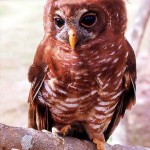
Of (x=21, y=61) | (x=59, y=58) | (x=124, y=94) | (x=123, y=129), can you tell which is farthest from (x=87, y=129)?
(x=21, y=61)

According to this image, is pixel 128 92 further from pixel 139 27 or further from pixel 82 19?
pixel 139 27

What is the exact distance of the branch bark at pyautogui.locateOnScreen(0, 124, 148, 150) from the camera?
2.11 metres

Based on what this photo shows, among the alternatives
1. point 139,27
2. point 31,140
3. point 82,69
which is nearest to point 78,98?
point 82,69

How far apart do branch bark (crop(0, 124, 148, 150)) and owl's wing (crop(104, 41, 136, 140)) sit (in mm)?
454

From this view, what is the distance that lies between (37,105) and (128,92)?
0.61 metres

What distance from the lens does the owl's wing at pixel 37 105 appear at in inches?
101

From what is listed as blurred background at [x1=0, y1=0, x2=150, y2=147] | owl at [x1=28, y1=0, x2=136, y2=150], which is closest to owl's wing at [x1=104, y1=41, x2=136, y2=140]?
owl at [x1=28, y1=0, x2=136, y2=150]

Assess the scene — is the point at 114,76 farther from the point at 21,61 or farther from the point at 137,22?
the point at 21,61

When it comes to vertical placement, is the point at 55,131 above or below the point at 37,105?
below

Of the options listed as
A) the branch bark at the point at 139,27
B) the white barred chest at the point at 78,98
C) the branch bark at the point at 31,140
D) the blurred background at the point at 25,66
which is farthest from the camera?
the blurred background at the point at 25,66

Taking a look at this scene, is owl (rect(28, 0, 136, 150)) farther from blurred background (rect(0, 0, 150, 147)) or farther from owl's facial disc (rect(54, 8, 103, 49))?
blurred background (rect(0, 0, 150, 147))

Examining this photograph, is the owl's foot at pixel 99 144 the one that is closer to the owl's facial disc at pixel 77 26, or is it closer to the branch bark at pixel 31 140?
the branch bark at pixel 31 140

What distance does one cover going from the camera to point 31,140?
2.19 metres

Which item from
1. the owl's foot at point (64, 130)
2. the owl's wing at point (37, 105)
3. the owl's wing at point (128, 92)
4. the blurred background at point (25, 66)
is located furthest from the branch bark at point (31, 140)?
the blurred background at point (25, 66)
